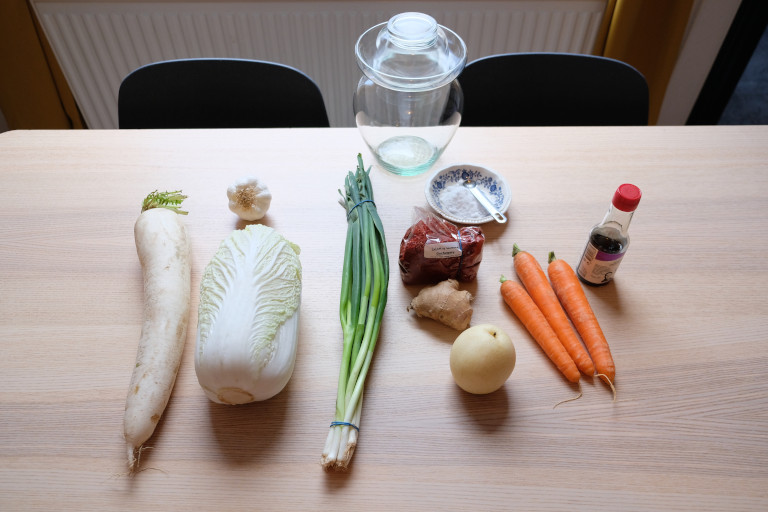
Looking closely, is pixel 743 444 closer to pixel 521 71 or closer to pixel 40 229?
pixel 521 71

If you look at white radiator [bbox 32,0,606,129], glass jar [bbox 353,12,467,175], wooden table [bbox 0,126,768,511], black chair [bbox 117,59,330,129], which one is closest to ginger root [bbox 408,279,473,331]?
A: wooden table [bbox 0,126,768,511]

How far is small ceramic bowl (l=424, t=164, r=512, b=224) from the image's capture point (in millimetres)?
1106

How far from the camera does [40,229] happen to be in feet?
3.53

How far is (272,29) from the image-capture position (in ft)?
6.53

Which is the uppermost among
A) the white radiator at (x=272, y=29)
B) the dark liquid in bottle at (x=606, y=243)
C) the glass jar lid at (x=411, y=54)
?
the glass jar lid at (x=411, y=54)

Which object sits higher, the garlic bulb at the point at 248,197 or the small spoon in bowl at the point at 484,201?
the garlic bulb at the point at 248,197

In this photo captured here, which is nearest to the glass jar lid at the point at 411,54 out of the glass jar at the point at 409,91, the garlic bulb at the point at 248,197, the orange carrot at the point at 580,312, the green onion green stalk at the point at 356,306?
the glass jar at the point at 409,91

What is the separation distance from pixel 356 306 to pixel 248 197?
1.10 ft

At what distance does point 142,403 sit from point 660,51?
205 cm

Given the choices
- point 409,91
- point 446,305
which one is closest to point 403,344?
point 446,305

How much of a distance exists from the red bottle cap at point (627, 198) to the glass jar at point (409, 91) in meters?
0.41

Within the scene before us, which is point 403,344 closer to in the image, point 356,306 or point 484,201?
point 356,306

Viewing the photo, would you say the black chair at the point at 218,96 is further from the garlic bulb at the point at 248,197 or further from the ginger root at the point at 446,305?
the ginger root at the point at 446,305

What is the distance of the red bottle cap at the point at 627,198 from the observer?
2.66 ft
